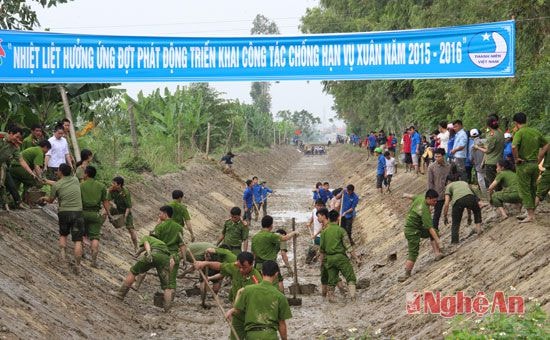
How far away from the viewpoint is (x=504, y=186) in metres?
15.4

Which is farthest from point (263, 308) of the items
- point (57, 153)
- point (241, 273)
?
point (57, 153)

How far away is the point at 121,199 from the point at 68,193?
7.99ft

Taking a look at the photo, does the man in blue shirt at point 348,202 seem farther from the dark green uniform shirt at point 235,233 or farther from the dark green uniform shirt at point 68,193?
the dark green uniform shirt at point 68,193

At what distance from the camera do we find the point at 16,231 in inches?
567

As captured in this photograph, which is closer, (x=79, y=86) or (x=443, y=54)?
(x=443, y=54)

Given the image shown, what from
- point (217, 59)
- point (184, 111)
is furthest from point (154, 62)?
point (184, 111)

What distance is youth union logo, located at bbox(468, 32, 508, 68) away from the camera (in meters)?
14.3

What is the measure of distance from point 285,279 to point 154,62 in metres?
6.00

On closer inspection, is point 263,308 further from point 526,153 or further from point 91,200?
point 526,153

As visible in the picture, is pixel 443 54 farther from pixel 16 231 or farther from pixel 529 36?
pixel 16 231

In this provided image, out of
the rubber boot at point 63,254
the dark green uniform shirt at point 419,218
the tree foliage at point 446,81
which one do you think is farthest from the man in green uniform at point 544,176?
the rubber boot at point 63,254

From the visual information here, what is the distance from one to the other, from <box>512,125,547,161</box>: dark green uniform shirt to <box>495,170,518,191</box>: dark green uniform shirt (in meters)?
1.33

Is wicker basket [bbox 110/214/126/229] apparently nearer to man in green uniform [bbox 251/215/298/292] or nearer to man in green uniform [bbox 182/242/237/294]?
man in green uniform [bbox 182/242/237/294]

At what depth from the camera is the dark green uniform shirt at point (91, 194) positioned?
14.3 meters
